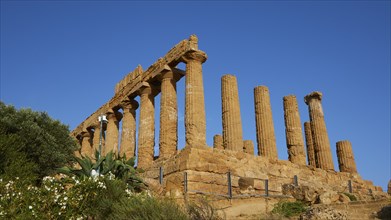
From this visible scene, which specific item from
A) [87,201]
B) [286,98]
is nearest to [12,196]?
[87,201]

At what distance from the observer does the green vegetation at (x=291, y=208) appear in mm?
11586

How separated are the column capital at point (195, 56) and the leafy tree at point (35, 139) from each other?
31.0 ft

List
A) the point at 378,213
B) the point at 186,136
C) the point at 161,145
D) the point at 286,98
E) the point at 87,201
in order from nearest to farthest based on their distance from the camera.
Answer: the point at 378,213 → the point at 87,201 → the point at 186,136 → the point at 161,145 → the point at 286,98

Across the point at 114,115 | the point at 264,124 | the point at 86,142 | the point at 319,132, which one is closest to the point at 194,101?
the point at 264,124

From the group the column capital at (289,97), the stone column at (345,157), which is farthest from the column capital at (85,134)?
the stone column at (345,157)

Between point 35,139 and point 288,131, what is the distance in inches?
624

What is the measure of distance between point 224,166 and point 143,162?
623 cm

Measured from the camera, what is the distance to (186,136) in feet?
64.1

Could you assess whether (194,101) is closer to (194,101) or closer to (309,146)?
(194,101)

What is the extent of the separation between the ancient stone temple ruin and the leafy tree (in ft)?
12.8

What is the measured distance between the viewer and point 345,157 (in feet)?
93.1

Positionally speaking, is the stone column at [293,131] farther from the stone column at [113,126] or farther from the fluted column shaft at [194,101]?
the stone column at [113,126]

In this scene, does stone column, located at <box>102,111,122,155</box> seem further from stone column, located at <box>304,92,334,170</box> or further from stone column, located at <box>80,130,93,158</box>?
stone column, located at <box>304,92,334,170</box>

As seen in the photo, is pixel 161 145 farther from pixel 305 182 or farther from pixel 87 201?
pixel 87 201
